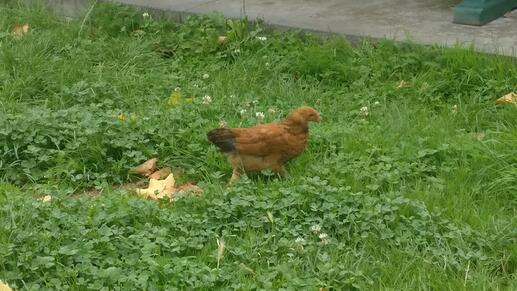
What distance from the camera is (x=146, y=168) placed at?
5.27m

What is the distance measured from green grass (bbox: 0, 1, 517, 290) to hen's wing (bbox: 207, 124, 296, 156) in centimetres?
17

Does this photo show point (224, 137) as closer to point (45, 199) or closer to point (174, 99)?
point (45, 199)

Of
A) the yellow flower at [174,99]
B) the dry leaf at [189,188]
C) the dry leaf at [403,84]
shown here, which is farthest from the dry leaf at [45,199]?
the dry leaf at [403,84]

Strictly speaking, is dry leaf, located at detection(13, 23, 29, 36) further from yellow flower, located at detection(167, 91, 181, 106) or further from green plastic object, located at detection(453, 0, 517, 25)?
green plastic object, located at detection(453, 0, 517, 25)

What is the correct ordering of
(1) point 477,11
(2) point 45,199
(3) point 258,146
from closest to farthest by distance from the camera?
(2) point 45,199
(3) point 258,146
(1) point 477,11

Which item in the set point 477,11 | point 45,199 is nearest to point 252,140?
point 45,199

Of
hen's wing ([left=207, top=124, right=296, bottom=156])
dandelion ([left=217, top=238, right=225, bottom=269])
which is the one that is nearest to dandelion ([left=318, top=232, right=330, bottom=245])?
dandelion ([left=217, top=238, right=225, bottom=269])

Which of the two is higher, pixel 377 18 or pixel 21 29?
pixel 377 18

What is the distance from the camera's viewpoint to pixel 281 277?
3910 millimetres

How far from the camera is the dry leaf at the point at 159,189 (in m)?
4.84

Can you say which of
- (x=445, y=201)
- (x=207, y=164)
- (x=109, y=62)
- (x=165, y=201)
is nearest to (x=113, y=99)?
(x=109, y=62)

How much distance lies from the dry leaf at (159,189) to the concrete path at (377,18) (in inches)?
96.1

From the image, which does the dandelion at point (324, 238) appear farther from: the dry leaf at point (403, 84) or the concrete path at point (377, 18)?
the concrete path at point (377, 18)

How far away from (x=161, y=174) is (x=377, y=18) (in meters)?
2.98
